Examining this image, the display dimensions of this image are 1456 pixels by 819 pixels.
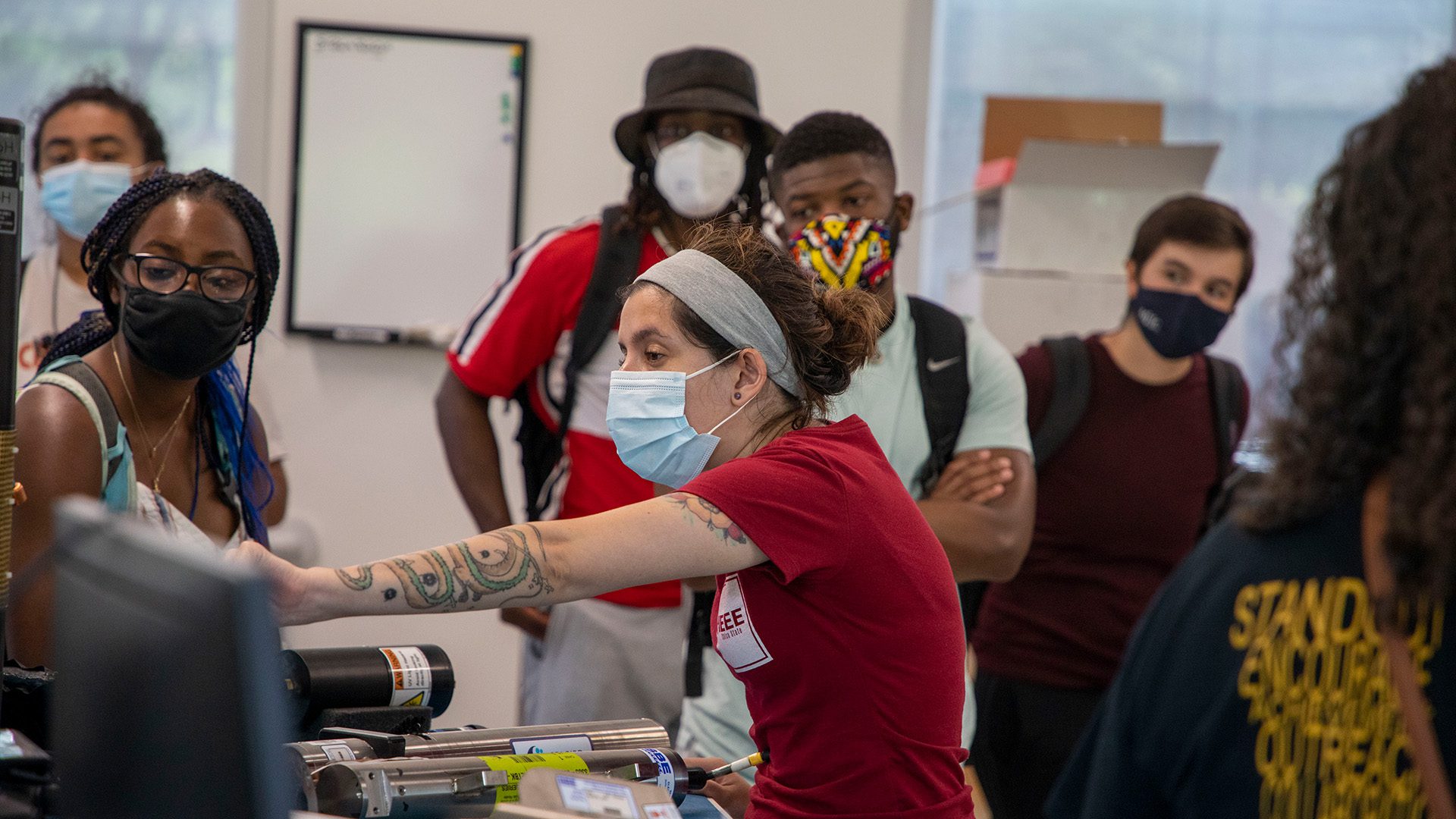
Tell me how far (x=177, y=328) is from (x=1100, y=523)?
1649 millimetres

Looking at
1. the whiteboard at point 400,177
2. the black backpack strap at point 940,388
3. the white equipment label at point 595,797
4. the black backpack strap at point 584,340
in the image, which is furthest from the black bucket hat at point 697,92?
the white equipment label at point 595,797

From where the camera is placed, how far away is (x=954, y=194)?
158 inches

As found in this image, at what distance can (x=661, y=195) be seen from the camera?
2523 mm

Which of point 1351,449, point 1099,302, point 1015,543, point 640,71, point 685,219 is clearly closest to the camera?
point 1351,449

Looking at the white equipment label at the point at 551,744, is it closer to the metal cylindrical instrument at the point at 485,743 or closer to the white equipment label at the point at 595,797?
Result: the metal cylindrical instrument at the point at 485,743

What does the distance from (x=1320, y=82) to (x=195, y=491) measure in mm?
3653

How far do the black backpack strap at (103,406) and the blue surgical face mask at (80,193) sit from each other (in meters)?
0.95

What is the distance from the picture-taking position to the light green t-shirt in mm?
2127

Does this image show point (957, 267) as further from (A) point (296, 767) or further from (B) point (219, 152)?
(A) point (296, 767)

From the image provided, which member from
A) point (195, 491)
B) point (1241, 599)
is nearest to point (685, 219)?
point (195, 491)

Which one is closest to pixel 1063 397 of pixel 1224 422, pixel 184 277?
pixel 1224 422

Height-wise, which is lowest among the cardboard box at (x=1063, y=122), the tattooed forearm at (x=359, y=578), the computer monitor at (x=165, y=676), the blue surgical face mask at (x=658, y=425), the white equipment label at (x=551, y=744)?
the white equipment label at (x=551, y=744)

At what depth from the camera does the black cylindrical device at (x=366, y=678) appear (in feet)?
4.98

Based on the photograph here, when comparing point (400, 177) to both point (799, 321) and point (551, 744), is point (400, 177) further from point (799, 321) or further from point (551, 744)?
point (551, 744)
